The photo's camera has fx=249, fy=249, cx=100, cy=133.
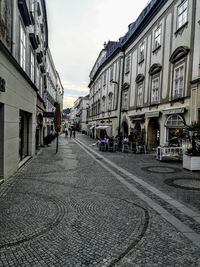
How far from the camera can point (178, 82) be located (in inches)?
678

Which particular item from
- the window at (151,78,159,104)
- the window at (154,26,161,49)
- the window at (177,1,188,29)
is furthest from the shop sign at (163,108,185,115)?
the window at (154,26,161,49)

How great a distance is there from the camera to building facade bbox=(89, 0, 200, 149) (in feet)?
50.3

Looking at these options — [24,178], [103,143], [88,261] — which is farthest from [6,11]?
[103,143]

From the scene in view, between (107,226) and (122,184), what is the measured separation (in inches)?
157

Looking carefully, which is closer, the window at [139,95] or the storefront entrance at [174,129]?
the storefront entrance at [174,129]

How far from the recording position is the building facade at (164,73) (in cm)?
1532

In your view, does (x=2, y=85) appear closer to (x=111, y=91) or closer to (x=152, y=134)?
(x=152, y=134)

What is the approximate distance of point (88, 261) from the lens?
3625mm

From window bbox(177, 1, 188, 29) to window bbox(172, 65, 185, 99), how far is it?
9.73 ft

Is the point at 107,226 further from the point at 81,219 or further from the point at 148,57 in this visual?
the point at 148,57

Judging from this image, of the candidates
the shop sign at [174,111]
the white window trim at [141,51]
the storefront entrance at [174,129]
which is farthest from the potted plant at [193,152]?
the white window trim at [141,51]

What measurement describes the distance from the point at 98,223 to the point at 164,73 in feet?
53.6

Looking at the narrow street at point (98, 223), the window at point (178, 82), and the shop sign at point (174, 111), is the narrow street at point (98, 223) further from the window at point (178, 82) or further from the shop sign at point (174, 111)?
the window at point (178, 82)

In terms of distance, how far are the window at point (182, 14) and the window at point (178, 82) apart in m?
2.97
